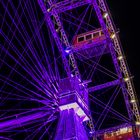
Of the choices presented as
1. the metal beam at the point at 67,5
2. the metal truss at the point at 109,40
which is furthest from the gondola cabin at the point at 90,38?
the metal beam at the point at 67,5

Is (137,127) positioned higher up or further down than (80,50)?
further down

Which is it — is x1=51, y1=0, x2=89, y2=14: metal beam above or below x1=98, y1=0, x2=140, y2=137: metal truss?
above

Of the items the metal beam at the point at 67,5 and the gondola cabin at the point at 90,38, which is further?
the gondola cabin at the point at 90,38

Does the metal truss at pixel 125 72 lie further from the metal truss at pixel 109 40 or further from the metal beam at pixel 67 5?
the metal beam at pixel 67 5

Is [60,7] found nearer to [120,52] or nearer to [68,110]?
[120,52]

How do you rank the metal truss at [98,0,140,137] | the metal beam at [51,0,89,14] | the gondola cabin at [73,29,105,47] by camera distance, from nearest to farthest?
the metal beam at [51,0,89,14] < the metal truss at [98,0,140,137] < the gondola cabin at [73,29,105,47]

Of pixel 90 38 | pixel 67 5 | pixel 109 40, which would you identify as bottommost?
pixel 109 40

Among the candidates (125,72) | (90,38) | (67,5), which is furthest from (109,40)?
(67,5)

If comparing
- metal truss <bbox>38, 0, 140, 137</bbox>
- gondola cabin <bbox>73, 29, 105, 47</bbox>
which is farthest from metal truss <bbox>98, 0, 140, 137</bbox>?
gondola cabin <bbox>73, 29, 105, 47</bbox>

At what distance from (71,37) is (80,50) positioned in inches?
43.3

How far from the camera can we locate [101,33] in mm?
15711

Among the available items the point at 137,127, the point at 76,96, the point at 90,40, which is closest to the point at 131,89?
the point at 137,127

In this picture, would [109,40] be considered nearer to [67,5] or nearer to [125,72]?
[125,72]

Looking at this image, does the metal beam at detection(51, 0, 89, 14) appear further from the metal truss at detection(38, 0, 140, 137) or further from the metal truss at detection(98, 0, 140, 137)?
the metal truss at detection(98, 0, 140, 137)
